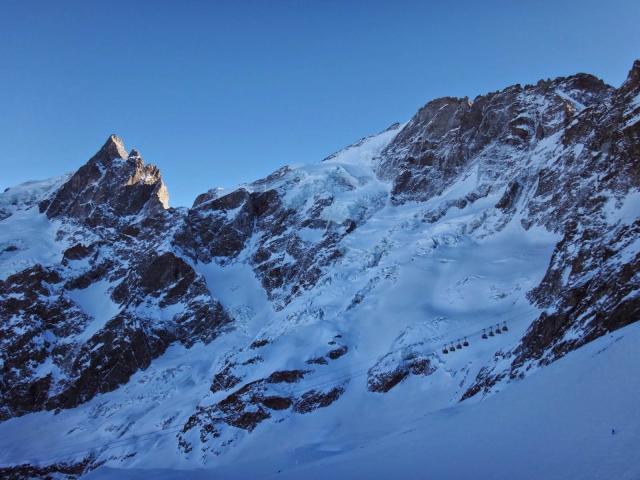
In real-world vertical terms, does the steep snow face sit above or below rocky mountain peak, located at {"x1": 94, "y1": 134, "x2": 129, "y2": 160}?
below

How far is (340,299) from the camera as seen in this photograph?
71.1 metres

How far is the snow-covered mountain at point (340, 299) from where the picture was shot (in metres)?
33.8

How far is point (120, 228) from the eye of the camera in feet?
378

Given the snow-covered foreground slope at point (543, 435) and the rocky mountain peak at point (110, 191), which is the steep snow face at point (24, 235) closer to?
the rocky mountain peak at point (110, 191)

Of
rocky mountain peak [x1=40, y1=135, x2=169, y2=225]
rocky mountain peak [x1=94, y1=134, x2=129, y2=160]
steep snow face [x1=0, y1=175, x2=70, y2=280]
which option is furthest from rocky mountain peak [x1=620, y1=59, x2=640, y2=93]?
rocky mountain peak [x1=94, y1=134, x2=129, y2=160]

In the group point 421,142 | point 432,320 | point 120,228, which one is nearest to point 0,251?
point 120,228

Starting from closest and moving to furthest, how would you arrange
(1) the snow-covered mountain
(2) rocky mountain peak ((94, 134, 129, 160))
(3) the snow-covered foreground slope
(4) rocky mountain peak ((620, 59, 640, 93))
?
(3) the snow-covered foreground slope, (1) the snow-covered mountain, (4) rocky mountain peak ((620, 59, 640, 93)), (2) rocky mountain peak ((94, 134, 129, 160))

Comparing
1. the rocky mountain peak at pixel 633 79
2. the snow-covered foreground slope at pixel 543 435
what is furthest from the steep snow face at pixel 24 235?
the rocky mountain peak at pixel 633 79

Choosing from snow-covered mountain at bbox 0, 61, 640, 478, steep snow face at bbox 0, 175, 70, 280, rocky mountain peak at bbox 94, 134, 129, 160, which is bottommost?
snow-covered mountain at bbox 0, 61, 640, 478

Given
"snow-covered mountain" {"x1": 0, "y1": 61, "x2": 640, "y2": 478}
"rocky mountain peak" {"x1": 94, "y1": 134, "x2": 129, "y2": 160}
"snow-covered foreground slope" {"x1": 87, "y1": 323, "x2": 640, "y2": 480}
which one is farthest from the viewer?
"rocky mountain peak" {"x1": 94, "y1": 134, "x2": 129, "y2": 160}

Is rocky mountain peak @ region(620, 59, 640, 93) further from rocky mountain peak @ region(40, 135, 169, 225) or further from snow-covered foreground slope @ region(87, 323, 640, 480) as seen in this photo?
rocky mountain peak @ region(40, 135, 169, 225)

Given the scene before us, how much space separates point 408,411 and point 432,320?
13208mm

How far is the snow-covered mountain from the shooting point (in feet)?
111

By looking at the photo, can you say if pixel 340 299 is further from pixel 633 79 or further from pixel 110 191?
pixel 110 191
